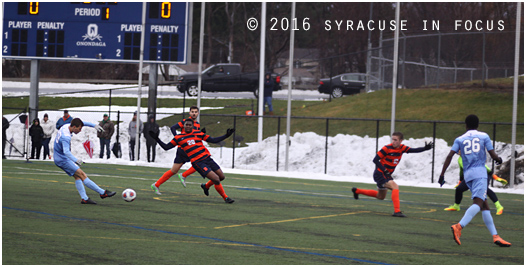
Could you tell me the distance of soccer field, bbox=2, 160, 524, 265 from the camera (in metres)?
8.70

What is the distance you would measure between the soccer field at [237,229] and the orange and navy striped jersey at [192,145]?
1001 mm

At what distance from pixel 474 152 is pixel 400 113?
2653cm

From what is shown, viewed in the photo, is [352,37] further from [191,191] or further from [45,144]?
[191,191]

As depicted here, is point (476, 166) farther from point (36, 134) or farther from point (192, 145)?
point (36, 134)

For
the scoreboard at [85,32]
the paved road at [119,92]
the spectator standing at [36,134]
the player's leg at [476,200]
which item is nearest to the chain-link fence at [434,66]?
the paved road at [119,92]

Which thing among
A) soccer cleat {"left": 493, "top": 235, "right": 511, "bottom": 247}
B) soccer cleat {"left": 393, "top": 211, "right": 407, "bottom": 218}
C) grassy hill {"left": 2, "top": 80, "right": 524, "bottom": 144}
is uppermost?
grassy hill {"left": 2, "top": 80, "right": 524, "bottom": 144}

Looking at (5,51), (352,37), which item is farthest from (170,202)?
(352,37)

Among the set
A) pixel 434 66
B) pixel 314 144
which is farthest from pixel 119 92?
pixel 314 144

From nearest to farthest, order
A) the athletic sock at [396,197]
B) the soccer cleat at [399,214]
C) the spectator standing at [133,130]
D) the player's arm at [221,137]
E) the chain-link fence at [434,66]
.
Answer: the athletic sock at [396,197], the soccer cleat at [399,214], the player's arm at [221,137], the spectator standing at [133,130], the chain-link fence at [434,66]

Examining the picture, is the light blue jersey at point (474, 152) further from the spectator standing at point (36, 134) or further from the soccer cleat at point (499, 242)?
the spectator standing at point (36, 134)

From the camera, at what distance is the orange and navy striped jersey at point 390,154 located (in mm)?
13297

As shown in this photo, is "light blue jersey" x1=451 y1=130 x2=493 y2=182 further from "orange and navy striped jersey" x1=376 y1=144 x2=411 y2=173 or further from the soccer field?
"orange and navy striped jersey" x1=376 y1=144 x2=411 y2=173

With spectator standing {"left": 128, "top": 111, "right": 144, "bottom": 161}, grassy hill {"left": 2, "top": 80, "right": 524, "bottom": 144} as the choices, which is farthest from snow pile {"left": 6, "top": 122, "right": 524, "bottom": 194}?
grassy hill {"left": 2, "top": 80, "right": 524, "bottom": 144}

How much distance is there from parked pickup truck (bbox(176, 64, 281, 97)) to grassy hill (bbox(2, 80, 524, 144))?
2148 millimetres
